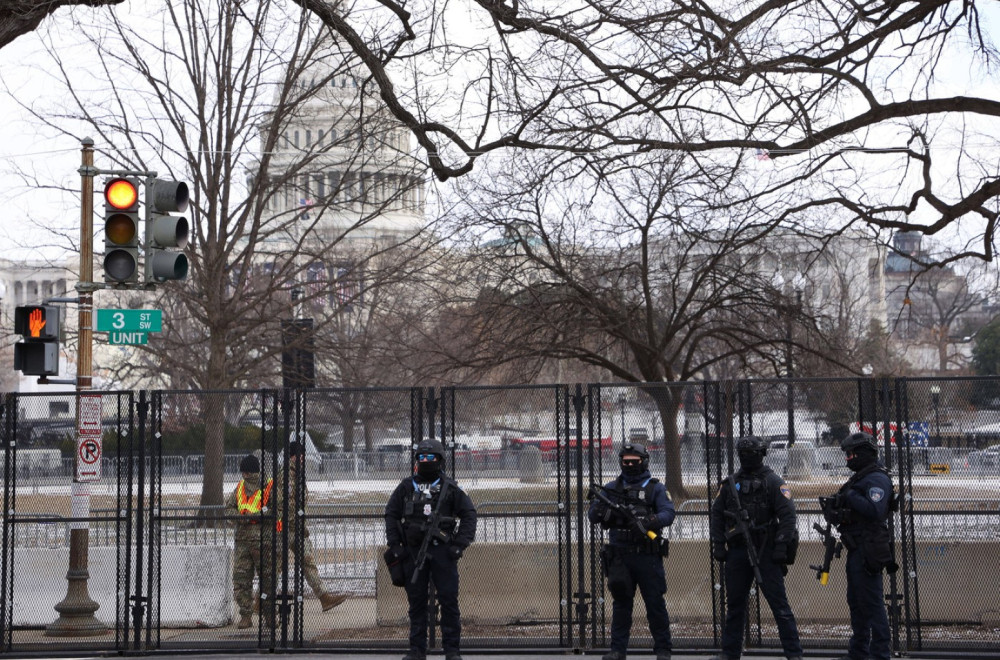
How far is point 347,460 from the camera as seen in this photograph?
11.9 m

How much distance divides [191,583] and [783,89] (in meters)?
8.96

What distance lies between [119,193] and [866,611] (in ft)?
27.6

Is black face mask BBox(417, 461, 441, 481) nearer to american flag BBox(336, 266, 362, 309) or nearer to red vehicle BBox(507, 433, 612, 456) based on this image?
red vehicle BBox(507, 433, 612, 456)

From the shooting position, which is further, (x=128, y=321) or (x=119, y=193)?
(x=128, y=321)

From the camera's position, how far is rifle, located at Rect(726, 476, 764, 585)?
995 cm

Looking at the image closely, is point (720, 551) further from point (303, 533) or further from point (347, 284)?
point (347, 284)

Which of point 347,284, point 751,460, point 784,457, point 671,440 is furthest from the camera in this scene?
point 347,284

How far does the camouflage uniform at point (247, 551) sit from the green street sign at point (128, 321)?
202 cm

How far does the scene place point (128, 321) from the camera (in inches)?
489

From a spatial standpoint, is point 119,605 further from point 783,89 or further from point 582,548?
point 783,89

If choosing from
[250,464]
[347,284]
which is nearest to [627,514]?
[250,464]

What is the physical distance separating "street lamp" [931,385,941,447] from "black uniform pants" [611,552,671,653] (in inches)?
127

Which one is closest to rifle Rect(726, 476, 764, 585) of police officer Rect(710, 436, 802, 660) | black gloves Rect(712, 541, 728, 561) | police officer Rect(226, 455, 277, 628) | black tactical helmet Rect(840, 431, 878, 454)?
police officer Rect(710, 436, 802, 660)

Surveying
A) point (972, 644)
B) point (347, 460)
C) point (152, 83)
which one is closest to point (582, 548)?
point (347, 460)
